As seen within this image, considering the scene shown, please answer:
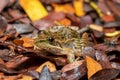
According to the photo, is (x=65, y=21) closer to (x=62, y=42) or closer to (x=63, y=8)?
(x=63, y=8)

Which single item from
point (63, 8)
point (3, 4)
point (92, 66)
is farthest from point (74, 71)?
point (63, 8)

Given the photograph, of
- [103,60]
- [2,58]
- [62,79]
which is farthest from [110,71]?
[2,58]

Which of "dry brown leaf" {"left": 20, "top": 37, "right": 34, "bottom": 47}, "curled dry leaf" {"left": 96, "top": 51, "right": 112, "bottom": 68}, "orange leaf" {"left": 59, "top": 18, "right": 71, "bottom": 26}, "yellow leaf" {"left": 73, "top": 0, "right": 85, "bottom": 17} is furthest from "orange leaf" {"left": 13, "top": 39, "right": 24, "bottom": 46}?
"yellow leaf" {"left": 73, "top": 0, "right": 85, "bottom": 17}

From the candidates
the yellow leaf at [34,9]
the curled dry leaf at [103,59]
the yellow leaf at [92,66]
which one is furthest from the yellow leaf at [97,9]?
the yellow leaf at [92,66]

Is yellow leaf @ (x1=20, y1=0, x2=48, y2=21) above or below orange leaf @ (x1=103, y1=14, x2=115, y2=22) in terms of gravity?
above

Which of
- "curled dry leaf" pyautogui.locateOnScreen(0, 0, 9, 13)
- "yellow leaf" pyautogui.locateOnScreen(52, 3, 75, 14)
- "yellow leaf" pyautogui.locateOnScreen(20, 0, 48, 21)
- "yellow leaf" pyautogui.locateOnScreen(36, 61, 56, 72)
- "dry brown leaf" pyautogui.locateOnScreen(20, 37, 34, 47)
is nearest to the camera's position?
"yellow leaf" pyautogui.locateOnScreen(36, 61, 56, 72)

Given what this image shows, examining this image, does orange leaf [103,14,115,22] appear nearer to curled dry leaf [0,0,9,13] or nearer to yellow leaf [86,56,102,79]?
curled dry leaf [0,0,9,13]
